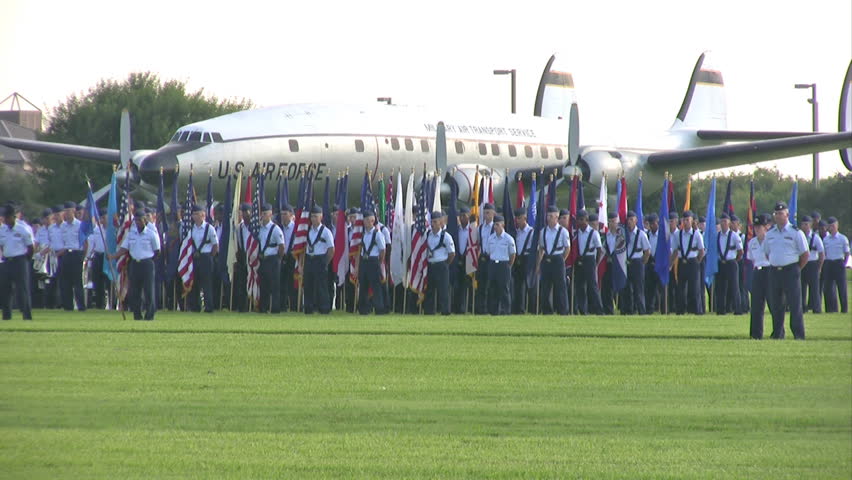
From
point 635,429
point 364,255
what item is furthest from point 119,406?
point 364,255

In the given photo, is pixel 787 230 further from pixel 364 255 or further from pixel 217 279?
pixel 217 279

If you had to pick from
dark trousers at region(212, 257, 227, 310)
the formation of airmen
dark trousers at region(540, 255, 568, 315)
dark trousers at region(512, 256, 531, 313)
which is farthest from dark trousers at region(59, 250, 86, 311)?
dark trousers at region(540, 255, 568, 315)

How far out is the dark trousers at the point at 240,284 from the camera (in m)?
21.9

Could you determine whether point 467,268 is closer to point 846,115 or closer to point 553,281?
point 553,281

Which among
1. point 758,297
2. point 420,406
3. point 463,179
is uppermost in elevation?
point 463,179

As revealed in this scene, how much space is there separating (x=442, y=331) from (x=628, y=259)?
657 centimetres

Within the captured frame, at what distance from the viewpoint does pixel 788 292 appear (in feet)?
48.7

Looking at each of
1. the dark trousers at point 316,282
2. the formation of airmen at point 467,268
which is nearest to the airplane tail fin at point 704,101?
the formation of airmen at point 467,268

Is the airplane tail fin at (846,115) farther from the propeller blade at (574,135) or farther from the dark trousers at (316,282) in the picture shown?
the propeller blade at (574,135)

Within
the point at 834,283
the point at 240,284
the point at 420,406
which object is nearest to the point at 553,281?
the point at 240,284

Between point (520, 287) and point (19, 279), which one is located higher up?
point (19, 279)

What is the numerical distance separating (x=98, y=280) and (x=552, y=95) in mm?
21263

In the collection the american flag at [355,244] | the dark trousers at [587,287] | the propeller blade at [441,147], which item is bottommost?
the dark trousers at [587,287]

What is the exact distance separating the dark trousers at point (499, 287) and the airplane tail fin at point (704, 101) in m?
20.7
